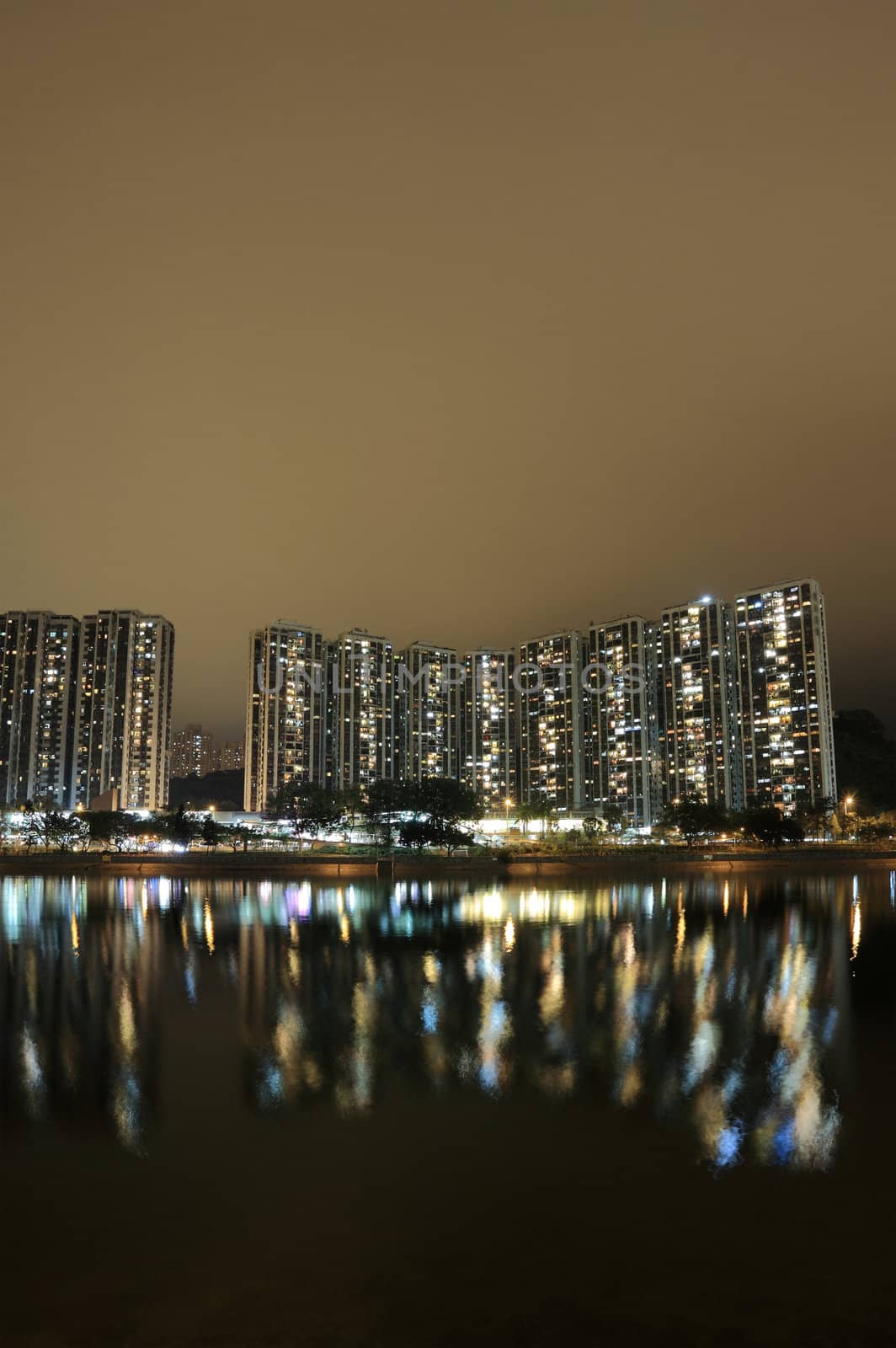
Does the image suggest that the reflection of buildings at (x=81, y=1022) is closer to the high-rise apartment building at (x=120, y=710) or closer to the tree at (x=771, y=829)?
the tree at (x=771, y=829)

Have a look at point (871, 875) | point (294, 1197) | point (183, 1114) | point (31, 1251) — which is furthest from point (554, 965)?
point (871, 875)

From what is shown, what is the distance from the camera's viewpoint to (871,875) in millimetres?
79750

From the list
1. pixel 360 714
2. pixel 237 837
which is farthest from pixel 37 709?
pixel 237 837

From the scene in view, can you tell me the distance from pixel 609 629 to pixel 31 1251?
175356mm

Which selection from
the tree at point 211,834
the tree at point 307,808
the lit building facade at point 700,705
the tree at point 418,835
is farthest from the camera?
the lit building facade at point 700,705

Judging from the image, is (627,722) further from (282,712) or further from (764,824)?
(764,824)

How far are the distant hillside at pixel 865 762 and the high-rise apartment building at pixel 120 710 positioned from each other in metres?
124

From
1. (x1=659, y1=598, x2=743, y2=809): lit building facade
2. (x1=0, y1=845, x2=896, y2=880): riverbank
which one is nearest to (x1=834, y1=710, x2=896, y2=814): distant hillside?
(x1=659, y1=598, x2=743, y2=809): lit building facade

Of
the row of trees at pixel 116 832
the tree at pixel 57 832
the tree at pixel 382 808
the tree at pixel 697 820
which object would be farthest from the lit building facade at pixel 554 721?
the tree at pixel 57 832

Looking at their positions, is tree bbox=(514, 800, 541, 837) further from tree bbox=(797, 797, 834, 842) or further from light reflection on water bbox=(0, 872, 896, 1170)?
light reflection on water bbox=(0, 872, 896, 1170)

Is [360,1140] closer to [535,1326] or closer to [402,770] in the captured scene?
[535,1326]

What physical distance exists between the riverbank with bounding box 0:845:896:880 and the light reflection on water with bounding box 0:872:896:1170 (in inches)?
1447

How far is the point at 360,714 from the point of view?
177 meters

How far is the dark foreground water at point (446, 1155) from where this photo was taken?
6.79 metres
